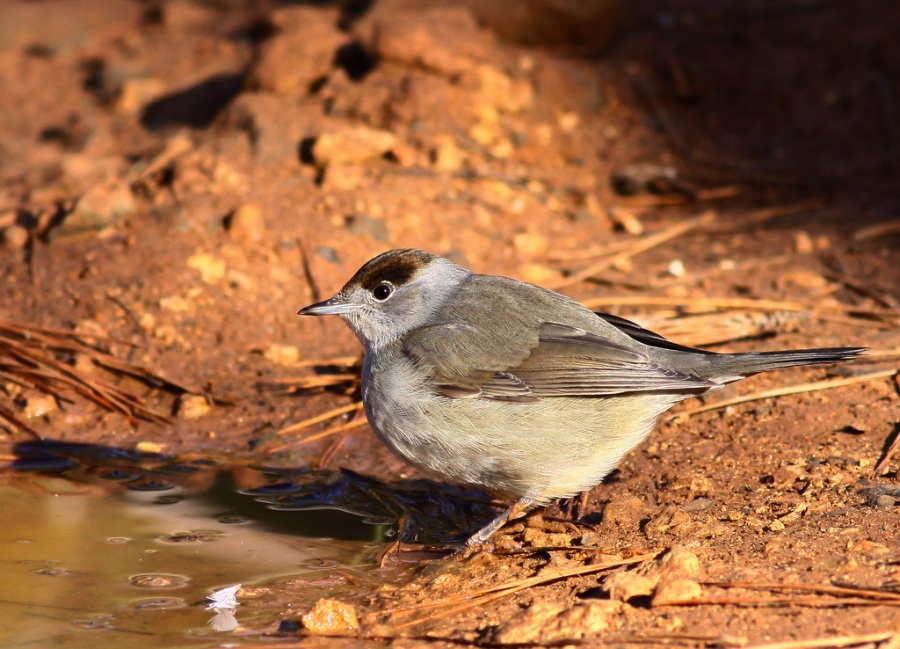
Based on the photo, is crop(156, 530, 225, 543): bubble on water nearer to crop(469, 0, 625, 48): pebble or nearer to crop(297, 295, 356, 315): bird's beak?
crop(297, 295, 356, 315): bird's beak

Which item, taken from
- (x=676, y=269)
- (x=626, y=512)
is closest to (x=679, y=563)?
(x=626, y=512)

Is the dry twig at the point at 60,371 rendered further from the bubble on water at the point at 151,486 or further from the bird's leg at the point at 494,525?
the bird's leg at the point at 494,525

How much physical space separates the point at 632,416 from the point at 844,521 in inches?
37.4

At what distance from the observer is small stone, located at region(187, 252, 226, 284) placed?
6211 millimetres

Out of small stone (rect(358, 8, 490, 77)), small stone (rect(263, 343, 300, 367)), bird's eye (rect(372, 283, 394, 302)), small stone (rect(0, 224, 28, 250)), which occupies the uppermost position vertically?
small stone (rect(358, 8, 490, 77))

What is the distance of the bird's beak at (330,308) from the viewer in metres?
4.79

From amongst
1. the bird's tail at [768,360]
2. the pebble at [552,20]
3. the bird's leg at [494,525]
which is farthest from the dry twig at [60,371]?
the pebble at [552,20]

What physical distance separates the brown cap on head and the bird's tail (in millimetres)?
1518

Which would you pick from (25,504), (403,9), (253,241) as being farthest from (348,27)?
(25,504)

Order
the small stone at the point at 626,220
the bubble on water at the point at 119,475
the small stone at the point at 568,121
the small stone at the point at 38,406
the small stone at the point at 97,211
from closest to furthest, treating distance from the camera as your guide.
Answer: the bubble on water at the point at 119,475 → the small stone at the point at 38,406 → the small stone at the point at 97,211 → the small stone at the point at 626,220 → the small stone at the point at 568,121

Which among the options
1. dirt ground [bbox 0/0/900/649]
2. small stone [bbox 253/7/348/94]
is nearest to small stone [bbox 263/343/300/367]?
dirt ground [bbox 0/0/900/649]

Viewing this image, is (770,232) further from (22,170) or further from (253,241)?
(22,170)

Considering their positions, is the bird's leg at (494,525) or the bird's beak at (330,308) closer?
the bird's leg at (494,525)

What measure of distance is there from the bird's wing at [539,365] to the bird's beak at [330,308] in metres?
0.49
